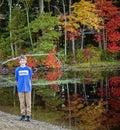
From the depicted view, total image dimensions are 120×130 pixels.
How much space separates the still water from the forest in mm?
8670

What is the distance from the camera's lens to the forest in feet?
139

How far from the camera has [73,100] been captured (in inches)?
Answer: 878

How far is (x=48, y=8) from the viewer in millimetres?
48875

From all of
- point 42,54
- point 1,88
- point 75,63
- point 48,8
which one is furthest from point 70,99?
point 48,8

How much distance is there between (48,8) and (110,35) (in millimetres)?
7385

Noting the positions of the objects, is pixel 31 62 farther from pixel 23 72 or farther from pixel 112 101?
pixel 23 72

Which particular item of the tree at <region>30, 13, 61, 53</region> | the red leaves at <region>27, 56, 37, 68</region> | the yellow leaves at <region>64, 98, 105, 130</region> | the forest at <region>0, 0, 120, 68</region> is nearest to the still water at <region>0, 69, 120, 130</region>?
the yellow leaves at <region>64, 98, 105, 130</region>

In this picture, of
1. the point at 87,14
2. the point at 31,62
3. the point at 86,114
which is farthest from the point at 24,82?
the point at 87,14

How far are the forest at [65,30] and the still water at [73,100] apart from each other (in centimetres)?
867

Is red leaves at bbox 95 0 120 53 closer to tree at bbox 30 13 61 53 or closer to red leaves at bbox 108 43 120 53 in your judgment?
red leaves at bbox 108 43 120 53

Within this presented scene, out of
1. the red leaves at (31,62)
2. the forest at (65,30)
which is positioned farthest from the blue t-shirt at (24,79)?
the forest at (65,30)

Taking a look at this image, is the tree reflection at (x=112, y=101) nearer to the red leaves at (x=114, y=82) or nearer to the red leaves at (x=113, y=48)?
the red leaves at (x=114, y=82)

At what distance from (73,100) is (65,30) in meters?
22.9

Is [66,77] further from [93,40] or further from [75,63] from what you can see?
[93,40]
